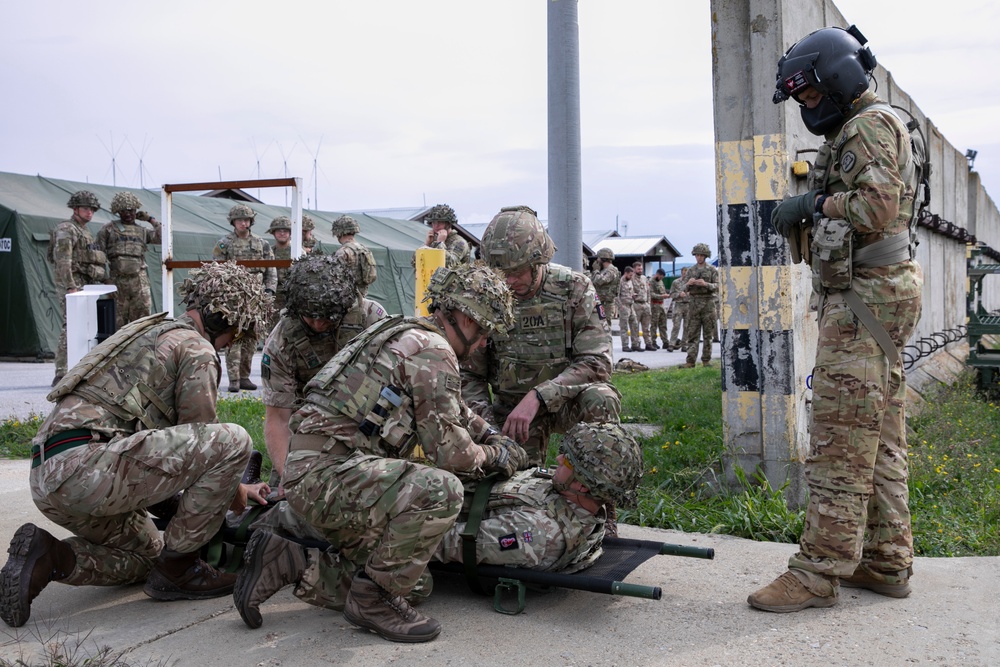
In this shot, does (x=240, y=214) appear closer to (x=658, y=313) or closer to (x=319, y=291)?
(x=319, y=291)

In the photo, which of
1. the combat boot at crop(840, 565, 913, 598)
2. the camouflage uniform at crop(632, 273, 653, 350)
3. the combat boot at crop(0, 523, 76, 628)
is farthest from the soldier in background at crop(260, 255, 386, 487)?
the camouflage uniform at crop(632, 273, 653, 350)

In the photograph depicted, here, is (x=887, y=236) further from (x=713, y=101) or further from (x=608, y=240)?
(x=608, y=240)

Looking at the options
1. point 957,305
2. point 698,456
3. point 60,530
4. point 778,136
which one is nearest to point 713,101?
point 778,136

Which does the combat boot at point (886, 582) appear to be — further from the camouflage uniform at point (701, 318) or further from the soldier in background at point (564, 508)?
the camouflage uniform at point (701, 318)

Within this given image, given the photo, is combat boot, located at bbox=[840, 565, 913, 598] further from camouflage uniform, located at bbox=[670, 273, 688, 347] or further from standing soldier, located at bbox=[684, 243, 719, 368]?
camouflage uniform, located at bbox=[670, 273, 688, 347]

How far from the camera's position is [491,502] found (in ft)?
12.2

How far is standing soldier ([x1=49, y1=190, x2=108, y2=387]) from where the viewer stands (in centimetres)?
1077

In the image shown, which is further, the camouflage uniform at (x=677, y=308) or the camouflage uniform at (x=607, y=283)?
the camouflage uniform at (x=677, y=308)

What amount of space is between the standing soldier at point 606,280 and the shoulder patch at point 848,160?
1367 cm

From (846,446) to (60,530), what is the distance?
13.3ft

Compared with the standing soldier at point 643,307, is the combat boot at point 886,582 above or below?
below

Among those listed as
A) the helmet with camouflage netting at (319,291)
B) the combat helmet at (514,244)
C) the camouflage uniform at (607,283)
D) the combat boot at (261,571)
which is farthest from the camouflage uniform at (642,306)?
the combat boot at (261,571)

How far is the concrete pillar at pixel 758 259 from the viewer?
16.0ft

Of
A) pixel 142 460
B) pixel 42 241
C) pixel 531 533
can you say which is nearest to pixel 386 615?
pixel 531 533
